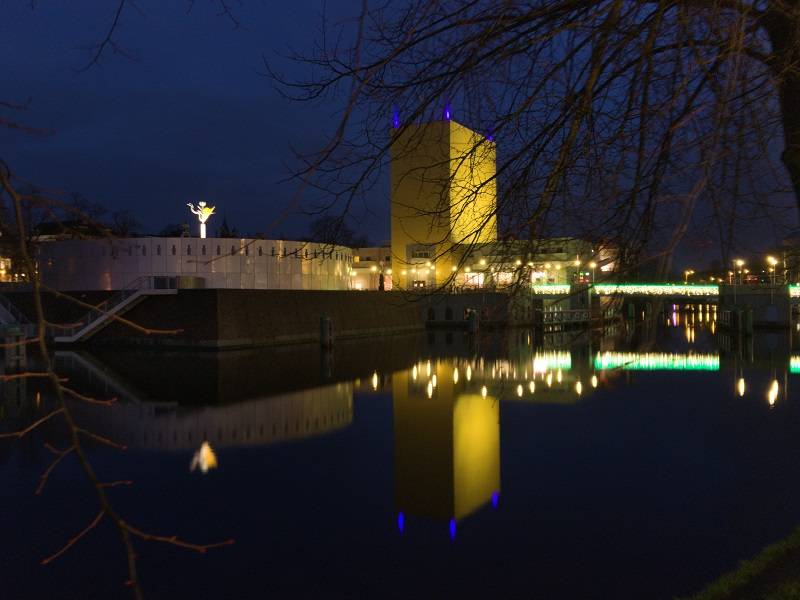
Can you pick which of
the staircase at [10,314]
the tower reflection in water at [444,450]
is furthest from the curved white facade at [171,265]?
the tower reflection in water at [444,450]

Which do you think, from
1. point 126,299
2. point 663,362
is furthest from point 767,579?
point 126,299

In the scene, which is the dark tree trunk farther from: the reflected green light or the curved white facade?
the curved white facade

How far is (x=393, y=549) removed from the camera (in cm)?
722

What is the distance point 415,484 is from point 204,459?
3462 mm

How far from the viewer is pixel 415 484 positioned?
9914mm

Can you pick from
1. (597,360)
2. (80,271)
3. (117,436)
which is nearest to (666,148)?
A: (117,436)

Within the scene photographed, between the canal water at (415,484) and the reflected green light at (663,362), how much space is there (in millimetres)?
2927

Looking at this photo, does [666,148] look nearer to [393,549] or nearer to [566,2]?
[566,2]

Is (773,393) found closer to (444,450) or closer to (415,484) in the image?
(444,450)

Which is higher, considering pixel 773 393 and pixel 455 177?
pixel 455 177

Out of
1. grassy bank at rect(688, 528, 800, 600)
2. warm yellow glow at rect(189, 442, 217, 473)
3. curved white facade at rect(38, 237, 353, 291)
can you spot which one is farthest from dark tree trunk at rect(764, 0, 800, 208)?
curved white facade at rect(38, 237, 353, 291)

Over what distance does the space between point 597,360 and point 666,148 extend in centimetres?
2320

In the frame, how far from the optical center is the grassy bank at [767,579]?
452 cm

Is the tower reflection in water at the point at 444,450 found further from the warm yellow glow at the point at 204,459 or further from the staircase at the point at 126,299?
the staircase at the point at 126,299
